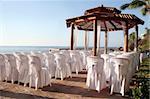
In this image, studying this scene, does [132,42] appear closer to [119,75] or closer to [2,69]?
[2,69]

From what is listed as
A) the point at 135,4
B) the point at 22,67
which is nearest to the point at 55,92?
the point at 22,67

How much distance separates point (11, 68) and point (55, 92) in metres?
2.02

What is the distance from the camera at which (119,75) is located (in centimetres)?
652

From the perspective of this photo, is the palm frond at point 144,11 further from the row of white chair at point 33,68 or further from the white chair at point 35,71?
the white chair at point 35,71

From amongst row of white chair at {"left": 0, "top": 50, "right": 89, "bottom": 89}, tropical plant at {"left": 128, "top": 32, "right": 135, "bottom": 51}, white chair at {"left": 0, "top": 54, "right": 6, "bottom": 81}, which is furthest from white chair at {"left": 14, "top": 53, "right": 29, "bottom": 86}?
tropical plant at {"left": 128, "top": 32, "right": 135, "bottom": 51}

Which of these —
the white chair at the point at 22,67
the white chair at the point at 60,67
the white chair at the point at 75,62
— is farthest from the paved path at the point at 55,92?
the white chair at the point at 75,62

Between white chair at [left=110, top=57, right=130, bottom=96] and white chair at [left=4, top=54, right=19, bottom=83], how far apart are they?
10.4 ft

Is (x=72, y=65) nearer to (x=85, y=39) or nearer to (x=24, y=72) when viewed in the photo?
(x=24, y=72)

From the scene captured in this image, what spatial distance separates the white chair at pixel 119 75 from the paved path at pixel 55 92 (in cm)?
20

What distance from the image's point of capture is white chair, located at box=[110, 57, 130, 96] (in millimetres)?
6492

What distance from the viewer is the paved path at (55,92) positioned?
6238 millimetres

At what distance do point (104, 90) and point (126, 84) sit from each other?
673 millimetres

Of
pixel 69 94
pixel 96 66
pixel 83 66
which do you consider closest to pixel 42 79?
pixel 69 94

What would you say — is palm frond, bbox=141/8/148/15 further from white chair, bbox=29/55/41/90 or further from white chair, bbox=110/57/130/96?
white chair, bbox=29/55/41/90
